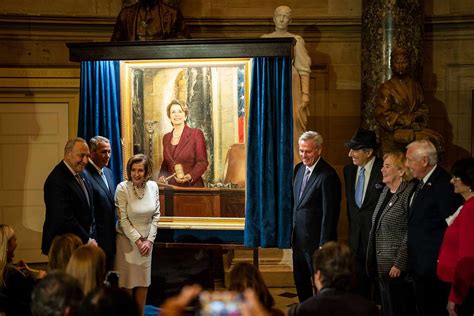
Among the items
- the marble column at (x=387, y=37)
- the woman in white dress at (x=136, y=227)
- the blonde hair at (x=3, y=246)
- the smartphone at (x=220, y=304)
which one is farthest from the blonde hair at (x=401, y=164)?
the marble column at (x=387, y=37)

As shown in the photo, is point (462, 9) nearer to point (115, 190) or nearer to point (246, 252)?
point (246, 252)

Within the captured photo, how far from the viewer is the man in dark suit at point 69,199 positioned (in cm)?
536

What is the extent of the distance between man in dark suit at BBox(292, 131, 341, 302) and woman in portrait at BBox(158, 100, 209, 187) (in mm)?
906

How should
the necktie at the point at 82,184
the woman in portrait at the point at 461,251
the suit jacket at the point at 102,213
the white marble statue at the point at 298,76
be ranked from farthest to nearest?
the white marble statue at the point at 298,76
the suit jacket at the point at 102,213
the necktie at the point at 82,184
the woman in portrait at the point at 461,251

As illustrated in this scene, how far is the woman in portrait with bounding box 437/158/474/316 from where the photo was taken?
13.9ft

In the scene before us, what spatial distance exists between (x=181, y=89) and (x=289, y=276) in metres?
2.46

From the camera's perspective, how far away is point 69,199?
5.43 metres

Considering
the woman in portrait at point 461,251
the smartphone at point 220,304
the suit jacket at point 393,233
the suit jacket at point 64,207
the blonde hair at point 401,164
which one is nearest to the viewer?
the smartphone at point 220,304

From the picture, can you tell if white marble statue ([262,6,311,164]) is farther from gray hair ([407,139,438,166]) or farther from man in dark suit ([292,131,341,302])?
gray hair ([407,139,438,166])

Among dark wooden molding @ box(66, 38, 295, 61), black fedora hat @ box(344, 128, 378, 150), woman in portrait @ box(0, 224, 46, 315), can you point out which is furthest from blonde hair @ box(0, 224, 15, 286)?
black fedora hat @ box(344, 128, 378, 150)

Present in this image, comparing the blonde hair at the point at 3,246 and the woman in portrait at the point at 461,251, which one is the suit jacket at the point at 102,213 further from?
the woman in portrait at the point at 461,251

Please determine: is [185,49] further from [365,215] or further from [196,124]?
[365,215]

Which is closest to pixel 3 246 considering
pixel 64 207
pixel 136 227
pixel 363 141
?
pixel 64 207

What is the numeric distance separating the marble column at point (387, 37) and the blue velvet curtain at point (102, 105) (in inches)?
128
